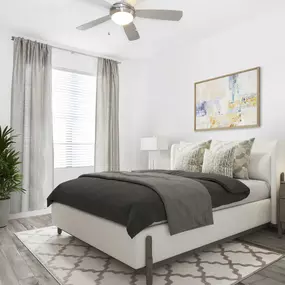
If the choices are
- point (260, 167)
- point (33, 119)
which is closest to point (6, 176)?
point (33, 119)

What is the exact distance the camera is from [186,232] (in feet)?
7.33

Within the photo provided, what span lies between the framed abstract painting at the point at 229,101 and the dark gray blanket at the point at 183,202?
5.89ft

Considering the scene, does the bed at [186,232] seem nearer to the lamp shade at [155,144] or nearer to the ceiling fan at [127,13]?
the lamp shade at [155,144]

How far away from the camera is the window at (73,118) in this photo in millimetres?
4676

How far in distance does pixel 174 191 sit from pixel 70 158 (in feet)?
9.97

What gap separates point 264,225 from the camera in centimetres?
318

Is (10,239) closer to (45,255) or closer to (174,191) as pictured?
(45,255)

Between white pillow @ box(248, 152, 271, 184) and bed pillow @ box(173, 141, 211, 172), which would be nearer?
white pillow @ box(248, 152, 271, 184)

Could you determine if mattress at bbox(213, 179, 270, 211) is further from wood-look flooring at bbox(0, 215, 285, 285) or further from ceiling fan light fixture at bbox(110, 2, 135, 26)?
ceiling fan light fixture at bbox(110, 2, 135, 26)

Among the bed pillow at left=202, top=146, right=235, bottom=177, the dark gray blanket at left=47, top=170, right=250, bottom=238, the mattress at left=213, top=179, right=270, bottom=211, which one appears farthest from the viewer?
the bed pillow at left=202, top=146, right=235, bottom=177

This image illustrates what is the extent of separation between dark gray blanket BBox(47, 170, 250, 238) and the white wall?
136 cm

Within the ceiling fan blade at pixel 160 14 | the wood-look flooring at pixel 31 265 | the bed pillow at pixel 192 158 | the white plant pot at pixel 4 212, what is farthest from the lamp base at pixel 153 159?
the ceiling fan blade at pixel 160 14

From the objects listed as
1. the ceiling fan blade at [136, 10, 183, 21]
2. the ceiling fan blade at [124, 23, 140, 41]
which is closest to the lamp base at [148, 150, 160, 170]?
the ceiling fan blade at [124, 23, 140, 41]

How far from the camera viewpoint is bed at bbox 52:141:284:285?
1963 millimetres
